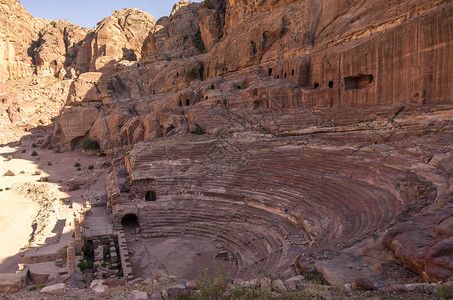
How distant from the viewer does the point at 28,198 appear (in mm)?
27844

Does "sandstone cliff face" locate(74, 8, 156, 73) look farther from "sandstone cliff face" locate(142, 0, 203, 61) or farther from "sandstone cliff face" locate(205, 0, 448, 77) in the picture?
"sandstone cliff face" locate(205, 0, 448, 77)

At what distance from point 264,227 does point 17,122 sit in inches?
2602

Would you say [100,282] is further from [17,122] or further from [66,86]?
Result: [66,86]

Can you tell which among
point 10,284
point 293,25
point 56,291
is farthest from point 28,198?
point 293,25

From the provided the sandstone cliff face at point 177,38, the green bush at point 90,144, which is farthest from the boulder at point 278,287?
the sandstone cliff face at point 177,38

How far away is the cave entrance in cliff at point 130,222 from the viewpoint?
1897 cm

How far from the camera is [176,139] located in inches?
1051

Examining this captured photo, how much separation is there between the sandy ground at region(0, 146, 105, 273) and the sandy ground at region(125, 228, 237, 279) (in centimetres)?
542

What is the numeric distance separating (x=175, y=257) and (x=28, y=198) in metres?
20.1

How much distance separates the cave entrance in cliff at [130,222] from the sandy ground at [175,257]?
1.37 meters

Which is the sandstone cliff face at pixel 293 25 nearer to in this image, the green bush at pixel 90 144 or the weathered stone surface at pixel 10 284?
the green bush at pixel 90 144

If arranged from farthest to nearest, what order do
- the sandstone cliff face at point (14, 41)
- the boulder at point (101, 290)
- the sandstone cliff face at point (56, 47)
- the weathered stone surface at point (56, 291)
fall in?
the sandstone cliff face at point (56, 47), the sandstone cliff face at point (14, 41), the weathered stone surface at point (56, 291), the boulder at point (101, 290)

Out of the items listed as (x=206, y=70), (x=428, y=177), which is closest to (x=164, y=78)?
(x=206, y=70)

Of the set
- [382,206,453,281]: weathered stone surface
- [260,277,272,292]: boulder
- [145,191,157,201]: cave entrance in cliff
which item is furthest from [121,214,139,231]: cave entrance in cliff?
[382,206,453,281]: weathered stone surface
